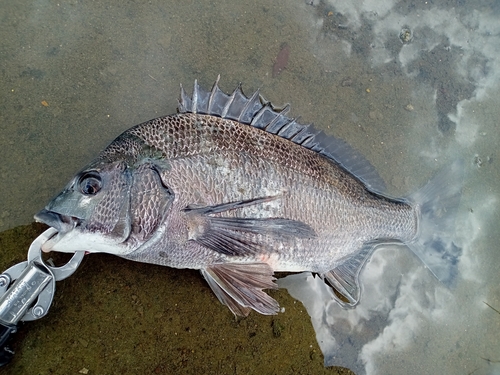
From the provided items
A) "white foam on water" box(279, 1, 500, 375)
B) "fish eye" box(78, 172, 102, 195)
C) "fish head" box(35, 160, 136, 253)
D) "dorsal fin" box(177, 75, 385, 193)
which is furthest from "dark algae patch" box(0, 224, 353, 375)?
"dorsal fin" box(177, 75, 385, 193)

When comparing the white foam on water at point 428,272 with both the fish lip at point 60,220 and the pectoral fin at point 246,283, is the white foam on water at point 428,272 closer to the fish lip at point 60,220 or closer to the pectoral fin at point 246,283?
the pectoral fin at point 246,283

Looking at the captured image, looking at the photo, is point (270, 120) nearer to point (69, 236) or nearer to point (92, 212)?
point (92, 212)

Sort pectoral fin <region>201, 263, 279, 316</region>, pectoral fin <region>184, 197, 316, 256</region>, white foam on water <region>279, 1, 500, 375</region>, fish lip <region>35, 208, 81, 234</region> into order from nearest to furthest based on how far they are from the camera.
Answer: fish lip <region>35, 208, 81, 234</region>
pectoral fin <region>184, 197, 316, 256</region>
pectoral fin <region>201, 263, 279, 316</region>
white foam on water <region>279, 1, 500, 375</region>

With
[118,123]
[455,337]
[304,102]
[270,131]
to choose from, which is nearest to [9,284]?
[118,123]

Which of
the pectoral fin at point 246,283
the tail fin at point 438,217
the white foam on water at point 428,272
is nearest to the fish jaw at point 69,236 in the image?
the pectoral fin at point 246,283

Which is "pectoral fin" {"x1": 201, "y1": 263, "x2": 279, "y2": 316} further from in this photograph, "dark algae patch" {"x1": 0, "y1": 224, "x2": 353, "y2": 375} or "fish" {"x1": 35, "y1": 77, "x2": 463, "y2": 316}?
"dark algae patch" {"x1": 0, "y1": 224, "x2": 353, "y2": 375}

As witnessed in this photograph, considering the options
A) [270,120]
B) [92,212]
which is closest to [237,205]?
[270,120]
